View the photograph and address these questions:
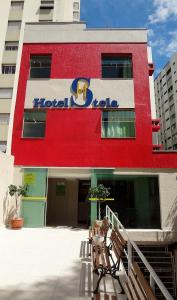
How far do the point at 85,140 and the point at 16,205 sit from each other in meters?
5.39

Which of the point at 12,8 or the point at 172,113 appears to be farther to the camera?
the point at 172,113

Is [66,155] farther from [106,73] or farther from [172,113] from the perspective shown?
[172,113]

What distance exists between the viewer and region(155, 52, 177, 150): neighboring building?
185 ft

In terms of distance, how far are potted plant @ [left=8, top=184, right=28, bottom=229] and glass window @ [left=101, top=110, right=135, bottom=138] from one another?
5673mm

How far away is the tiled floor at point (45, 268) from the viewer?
18.4 feet

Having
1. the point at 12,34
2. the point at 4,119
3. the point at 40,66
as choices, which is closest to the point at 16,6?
the point at 12,34

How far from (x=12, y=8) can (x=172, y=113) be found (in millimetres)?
37844

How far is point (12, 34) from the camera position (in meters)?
32.5

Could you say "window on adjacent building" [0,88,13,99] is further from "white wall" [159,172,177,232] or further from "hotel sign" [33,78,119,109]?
"white wall" [159,172,177,232]

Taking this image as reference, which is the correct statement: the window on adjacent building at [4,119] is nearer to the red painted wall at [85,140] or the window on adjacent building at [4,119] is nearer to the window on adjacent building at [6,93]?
the window on adjacent building at [6,93]

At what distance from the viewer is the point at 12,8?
33500mm

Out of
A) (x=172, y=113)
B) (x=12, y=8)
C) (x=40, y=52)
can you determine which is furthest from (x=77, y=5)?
(x=40, y=52)

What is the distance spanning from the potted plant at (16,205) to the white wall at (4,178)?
0.38 meters

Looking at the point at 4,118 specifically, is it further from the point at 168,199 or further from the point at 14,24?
the point at 168,199
